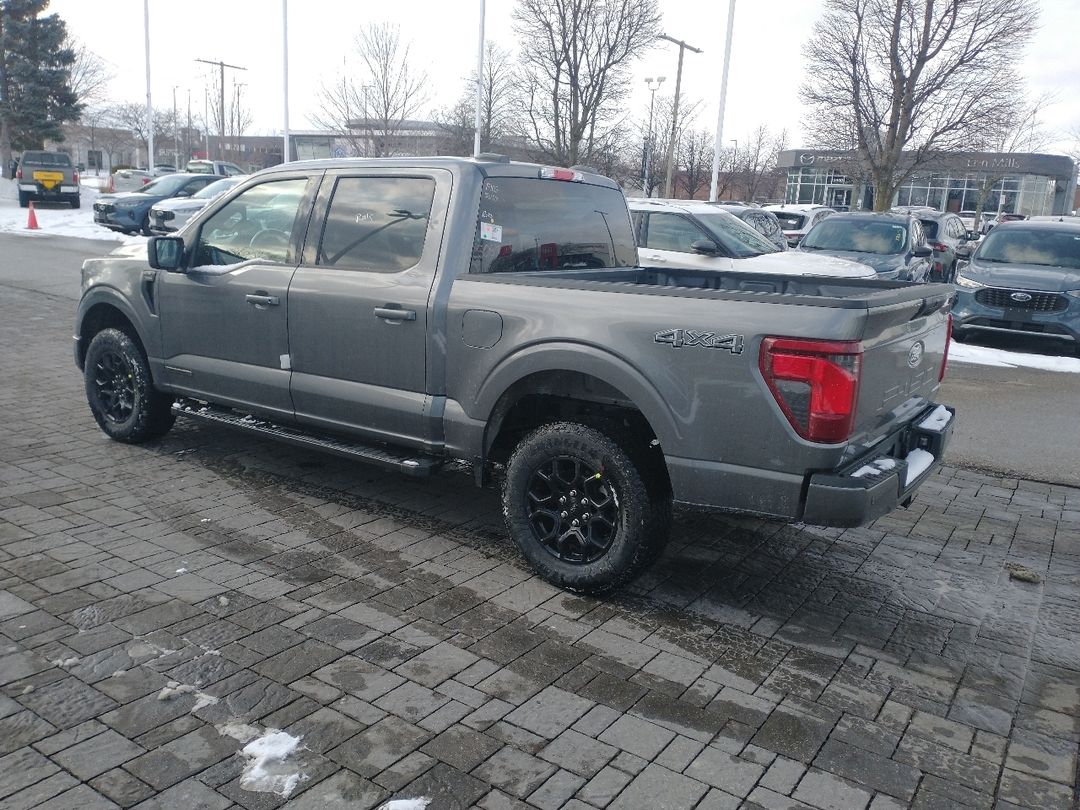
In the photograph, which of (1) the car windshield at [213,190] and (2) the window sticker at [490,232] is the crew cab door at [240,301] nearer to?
(2) the window sticker at [490,232]

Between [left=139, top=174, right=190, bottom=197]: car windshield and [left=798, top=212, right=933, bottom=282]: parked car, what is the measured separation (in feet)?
59.3

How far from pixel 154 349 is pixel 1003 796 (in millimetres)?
5323

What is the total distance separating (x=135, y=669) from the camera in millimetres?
3443

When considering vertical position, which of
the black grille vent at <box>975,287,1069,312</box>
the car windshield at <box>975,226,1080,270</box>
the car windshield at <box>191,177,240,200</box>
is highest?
the car windshield at <box>191,177,240,200</box>

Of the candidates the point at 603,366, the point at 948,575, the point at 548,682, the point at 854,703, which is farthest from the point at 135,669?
the point at 948,575

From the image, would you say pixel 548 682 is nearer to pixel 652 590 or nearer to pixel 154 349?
pixel 652 590

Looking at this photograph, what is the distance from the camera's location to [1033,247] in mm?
12828

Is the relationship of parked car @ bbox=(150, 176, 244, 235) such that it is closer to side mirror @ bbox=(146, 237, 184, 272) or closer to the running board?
side mirror @ bbox=(146, 237, 184, 272)

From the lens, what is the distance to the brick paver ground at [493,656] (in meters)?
2.91

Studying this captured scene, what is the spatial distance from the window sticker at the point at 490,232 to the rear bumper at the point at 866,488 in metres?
2.09

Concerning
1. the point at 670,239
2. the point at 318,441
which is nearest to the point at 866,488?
the point at 318,441

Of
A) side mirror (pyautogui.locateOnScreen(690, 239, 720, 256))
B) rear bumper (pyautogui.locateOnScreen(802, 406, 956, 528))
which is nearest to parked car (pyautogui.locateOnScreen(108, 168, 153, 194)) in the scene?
side mirror (pyautogui.locateOnScreen(690, 239, 720, 256))

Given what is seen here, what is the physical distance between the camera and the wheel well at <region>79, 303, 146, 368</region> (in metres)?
6.34

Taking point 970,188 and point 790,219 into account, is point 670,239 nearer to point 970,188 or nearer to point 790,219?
point 790,219
